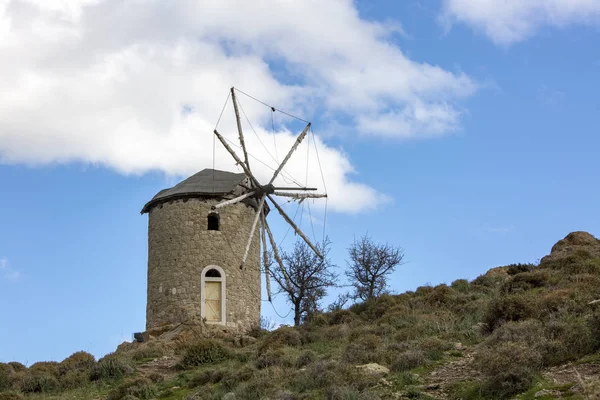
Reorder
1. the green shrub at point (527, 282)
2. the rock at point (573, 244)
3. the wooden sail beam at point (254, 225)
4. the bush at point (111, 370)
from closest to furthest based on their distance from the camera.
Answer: the bush at point (111, 370) → the green shrub at point (527, 282) → the rock at point (573, 244) → the wooden sail beam at point (254, 225)

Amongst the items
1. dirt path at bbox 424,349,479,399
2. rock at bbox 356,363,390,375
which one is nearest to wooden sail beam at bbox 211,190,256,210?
rock at bbox 356,363,390,375

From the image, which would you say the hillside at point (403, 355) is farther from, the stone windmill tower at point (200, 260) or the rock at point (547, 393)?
the stone windmill tower at point (200, 260)

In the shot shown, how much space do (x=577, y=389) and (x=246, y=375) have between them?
285 inches

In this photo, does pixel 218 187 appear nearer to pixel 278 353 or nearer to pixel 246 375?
pixel 278 353

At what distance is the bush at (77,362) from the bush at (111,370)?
21.9 inches

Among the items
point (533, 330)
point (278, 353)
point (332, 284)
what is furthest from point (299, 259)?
point (533, 330)

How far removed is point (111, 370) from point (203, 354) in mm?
2311

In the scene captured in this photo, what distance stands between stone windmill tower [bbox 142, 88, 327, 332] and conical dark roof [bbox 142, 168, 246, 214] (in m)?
0.03

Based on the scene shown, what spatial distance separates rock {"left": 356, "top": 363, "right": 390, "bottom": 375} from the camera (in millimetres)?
13789

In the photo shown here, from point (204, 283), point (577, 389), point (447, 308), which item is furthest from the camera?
point (204, 283)

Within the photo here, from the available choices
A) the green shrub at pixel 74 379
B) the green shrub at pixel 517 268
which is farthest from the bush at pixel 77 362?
the green shrub at pixel 517 268

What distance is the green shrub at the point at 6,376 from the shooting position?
20562mm

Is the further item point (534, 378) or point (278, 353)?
point (278, 353)

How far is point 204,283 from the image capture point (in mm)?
25375
